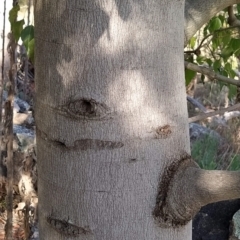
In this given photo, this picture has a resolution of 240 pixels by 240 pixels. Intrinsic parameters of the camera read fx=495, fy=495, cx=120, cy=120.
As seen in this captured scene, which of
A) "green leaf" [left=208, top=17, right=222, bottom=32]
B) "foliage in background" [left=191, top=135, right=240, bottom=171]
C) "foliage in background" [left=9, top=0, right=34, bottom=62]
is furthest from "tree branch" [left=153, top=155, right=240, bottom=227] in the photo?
"foliage in background" [left=191, top=135, right=240, bottom=171]

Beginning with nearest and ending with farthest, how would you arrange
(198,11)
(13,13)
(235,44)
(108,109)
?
(108,109), (198,11), (13,13), (235,44)

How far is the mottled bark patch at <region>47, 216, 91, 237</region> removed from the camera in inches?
21.0

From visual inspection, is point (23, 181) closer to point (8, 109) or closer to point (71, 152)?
point (8, 109)

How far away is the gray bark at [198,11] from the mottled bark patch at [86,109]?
0.88 feet

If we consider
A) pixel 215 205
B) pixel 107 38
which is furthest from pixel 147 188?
pixel 215 205

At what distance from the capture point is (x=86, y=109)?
1.69 feet

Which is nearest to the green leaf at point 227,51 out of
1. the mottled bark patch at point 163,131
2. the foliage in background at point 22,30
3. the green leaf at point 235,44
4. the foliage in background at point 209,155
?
the green leaf at point 235,44

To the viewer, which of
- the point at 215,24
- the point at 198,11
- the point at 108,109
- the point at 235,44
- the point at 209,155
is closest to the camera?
the point at 108,109

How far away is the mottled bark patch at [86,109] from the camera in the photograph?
51 centimetres

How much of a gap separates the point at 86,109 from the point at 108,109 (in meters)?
0.02

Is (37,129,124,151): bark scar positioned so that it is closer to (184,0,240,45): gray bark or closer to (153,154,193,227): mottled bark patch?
(153,154,193,227): mottled bark patch

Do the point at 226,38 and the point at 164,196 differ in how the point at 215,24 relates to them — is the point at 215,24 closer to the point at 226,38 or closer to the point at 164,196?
the point at 226,38

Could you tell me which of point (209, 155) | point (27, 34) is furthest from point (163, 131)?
point (209, 155)

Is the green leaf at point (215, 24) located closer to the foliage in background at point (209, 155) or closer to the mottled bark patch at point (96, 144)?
the mottled bark patch at point (96, 144)
